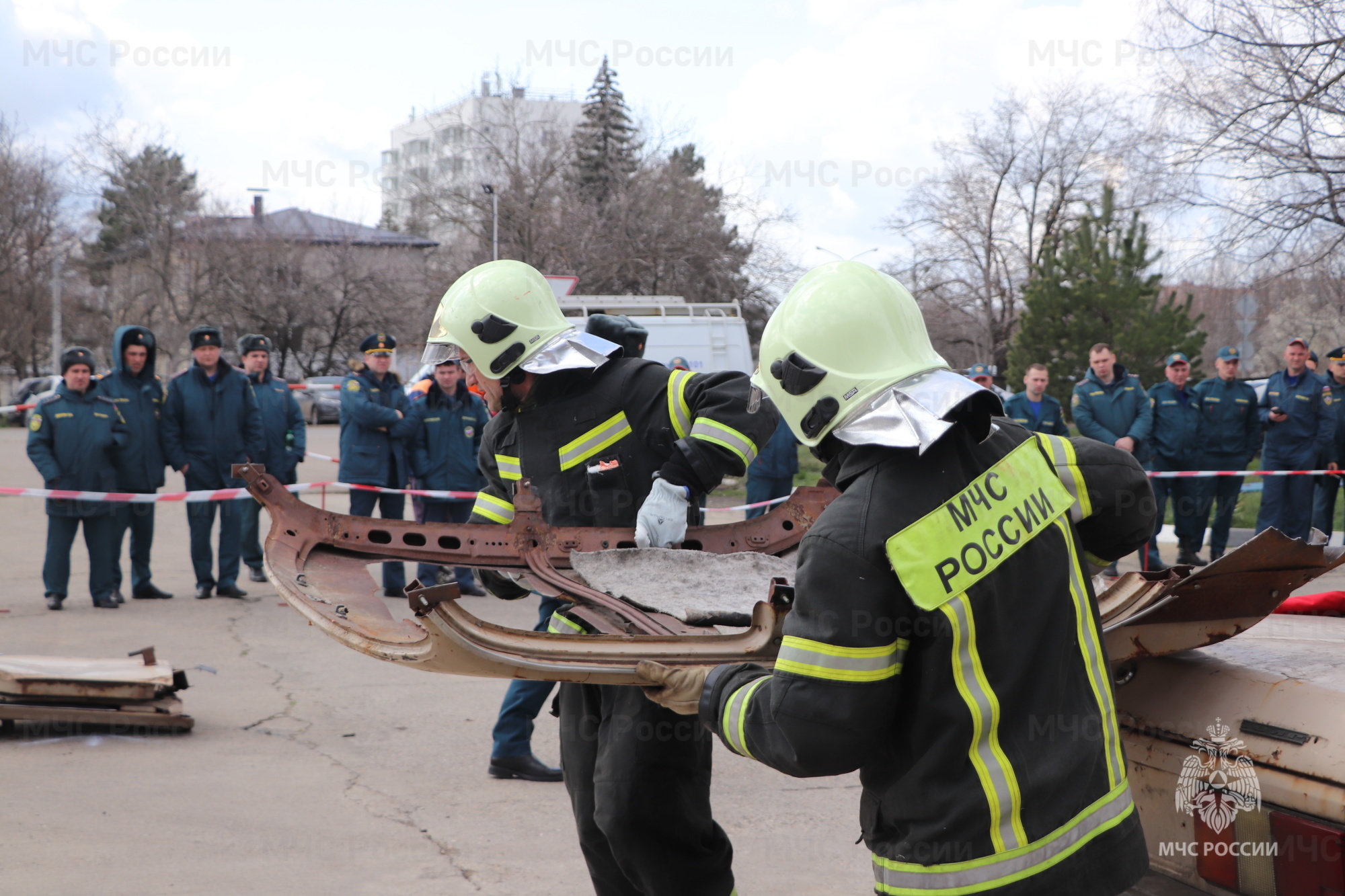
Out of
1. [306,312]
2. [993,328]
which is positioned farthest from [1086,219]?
[306,312]

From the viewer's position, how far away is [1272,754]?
1990 mm

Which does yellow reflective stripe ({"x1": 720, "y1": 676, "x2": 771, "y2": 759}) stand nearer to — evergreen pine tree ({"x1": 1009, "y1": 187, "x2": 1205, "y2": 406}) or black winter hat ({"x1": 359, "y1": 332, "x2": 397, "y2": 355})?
black winter hat ({"x1": 359, "y1": 332, "x2": 397, "y2": 355})

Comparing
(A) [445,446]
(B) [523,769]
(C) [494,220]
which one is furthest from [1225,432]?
(C) [494,220]

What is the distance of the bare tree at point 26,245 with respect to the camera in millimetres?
34219

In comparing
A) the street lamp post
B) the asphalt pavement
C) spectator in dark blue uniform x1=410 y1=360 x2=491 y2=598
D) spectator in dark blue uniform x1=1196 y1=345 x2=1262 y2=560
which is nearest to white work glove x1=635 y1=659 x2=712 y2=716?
the asphalt pavement

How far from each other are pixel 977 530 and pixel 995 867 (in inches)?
19.8

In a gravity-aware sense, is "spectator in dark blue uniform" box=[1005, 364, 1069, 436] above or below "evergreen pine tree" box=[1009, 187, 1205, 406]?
below

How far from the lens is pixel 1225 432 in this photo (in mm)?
9961

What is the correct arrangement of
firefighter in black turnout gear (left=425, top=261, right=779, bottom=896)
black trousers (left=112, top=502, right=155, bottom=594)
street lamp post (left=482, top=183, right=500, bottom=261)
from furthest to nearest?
street lamp post (left=482, top=183, right=500, bottom=261) → black trousers (left=112, top=502, right=155, bottom=594) → firefighter in black turnout gear (left=425, top=261, right=779, bottom=896)

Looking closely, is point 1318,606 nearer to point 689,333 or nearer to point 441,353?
point 441,353

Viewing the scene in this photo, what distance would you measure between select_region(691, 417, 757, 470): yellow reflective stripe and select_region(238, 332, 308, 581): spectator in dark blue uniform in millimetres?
6517

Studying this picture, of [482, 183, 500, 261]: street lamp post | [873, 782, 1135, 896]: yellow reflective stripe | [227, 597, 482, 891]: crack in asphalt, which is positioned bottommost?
[227, 597, 482, 891]: crack in asphalt

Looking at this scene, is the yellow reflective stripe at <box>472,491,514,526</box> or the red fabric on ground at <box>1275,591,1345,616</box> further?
the yellow reflective stripe at <box>472,491,514,526</box>

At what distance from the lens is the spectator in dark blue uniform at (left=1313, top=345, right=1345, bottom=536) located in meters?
9.80
